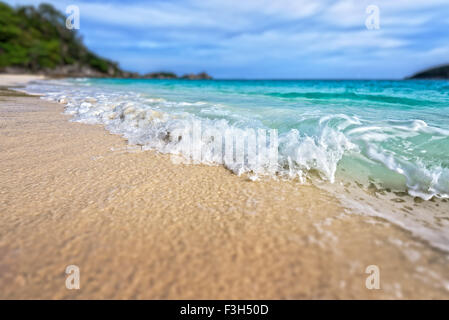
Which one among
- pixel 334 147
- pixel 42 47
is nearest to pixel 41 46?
pixel 42 47

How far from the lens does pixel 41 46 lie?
5359 centimetres

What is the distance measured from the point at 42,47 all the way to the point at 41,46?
0.82 ft

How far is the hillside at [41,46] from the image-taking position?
48.9 metres

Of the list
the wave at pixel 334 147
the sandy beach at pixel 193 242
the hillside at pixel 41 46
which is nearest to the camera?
the sandy beach at pixel 193 242

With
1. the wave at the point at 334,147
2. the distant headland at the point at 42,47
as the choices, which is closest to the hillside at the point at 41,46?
the distant headland at the point at 42,47

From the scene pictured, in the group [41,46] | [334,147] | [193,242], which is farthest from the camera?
[41,46]

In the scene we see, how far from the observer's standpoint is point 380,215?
1.89 meters

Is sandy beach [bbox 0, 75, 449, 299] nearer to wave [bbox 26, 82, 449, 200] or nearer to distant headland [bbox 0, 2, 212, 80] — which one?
wave [bbox 26, 82, 449, 200]

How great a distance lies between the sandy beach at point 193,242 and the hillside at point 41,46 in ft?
220

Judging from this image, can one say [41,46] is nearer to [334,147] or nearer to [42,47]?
[42,47]

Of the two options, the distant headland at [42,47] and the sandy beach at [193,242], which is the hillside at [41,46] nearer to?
the distant headland at [42,47]

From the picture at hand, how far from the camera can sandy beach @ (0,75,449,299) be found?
1247 mm
